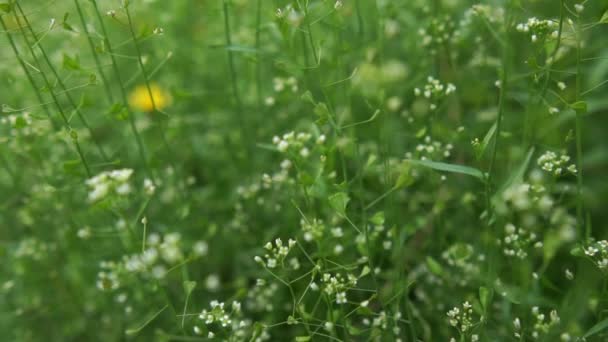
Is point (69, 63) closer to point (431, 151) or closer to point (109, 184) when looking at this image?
point (109, 184)

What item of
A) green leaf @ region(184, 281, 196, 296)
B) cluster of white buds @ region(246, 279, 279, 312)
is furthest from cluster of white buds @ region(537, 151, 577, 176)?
green leaf @ region(184, 281, 196, 296)

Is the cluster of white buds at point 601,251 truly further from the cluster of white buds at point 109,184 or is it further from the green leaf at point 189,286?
the cluster of white buds at point 109,184

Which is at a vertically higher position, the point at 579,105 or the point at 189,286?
the point at 579,105

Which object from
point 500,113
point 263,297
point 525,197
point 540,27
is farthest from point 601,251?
point 263,297

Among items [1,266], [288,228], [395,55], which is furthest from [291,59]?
[1,266]

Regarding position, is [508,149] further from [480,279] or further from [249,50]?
[249,50]

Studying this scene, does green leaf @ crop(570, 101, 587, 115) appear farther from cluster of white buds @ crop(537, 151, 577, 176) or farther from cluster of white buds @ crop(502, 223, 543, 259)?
cluster of white buds @ crop(502, 223, 543, 259)

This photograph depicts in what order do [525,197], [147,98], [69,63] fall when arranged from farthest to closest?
1. [147,98]
2. [69,63]
3. [525,197]
